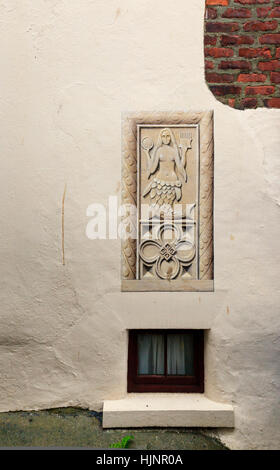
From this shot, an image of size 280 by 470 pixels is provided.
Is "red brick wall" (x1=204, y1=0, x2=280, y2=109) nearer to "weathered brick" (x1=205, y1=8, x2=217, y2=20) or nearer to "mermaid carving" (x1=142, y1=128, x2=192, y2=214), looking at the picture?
"weathered brick" (x1=205, y1=8, x2=217, y2=20)

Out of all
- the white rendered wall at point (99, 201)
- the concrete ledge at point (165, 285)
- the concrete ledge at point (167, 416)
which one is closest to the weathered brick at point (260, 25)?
the white rendered wall at point (99, 201)

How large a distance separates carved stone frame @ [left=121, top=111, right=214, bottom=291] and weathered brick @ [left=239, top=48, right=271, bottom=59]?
0.47 meters

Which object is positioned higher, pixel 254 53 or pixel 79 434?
pixel 254 53

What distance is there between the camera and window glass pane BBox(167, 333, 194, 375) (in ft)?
7.91

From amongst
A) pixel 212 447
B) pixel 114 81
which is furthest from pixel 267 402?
pixel 114 81

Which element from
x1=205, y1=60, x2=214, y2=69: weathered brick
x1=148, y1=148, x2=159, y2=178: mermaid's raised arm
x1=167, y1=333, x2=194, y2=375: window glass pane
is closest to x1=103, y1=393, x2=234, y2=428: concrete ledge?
x1=167, y1=333, x2=194, y2=375: window glass pane

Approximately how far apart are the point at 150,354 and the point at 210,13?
8.14 ft

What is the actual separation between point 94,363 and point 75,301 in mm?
448

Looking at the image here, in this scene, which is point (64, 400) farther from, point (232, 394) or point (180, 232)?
point (180, 232)

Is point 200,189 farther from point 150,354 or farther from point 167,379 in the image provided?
point 167,379

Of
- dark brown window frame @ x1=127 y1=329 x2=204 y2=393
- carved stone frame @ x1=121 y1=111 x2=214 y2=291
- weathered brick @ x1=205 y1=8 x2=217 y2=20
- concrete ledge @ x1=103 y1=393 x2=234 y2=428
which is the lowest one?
concrete ledge @ x1=103 y1=393 x2=234 y2=428

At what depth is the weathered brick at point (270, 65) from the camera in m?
2.29

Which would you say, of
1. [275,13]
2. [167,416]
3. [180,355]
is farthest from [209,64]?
[167,416]

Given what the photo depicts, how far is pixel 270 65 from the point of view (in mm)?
2293
